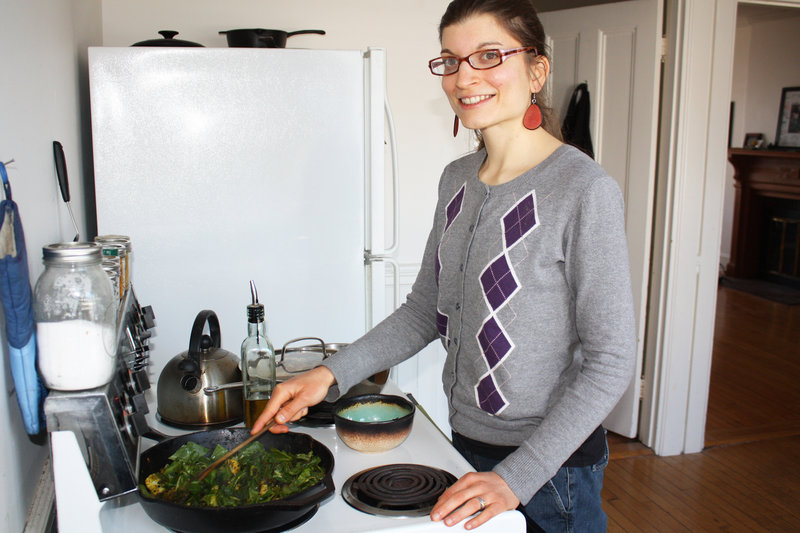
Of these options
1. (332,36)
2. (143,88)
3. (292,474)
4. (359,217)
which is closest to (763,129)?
(332,36)

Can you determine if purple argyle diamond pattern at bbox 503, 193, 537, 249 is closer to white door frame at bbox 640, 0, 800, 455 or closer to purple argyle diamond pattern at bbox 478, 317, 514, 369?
purple argyle diamond pattern at bbox 478, 317, 514, 369

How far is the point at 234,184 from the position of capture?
6.43ft

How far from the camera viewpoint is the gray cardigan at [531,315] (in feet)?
3.40

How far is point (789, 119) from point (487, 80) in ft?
20.2

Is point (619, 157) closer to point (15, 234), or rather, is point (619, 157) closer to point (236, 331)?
point (236, 331)

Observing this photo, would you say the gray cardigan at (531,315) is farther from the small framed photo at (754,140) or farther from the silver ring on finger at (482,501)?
the small framed photo at (754,140)

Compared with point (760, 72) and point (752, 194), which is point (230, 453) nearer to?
point (752, 194)

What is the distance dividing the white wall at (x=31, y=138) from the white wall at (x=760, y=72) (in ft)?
19.6

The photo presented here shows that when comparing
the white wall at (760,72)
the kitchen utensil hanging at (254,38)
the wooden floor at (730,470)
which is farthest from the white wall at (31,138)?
the white wall at (760,72)

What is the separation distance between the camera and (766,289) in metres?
6.38

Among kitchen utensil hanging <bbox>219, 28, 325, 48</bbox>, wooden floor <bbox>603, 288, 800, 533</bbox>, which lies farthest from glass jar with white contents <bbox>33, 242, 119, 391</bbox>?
wooden floor <bbox>603, 288, 800, 533</bbox>

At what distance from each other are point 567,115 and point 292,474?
267cm

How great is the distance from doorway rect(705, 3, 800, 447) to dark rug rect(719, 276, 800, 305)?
0.08 meters

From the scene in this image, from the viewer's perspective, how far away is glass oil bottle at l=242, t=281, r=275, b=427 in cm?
132
